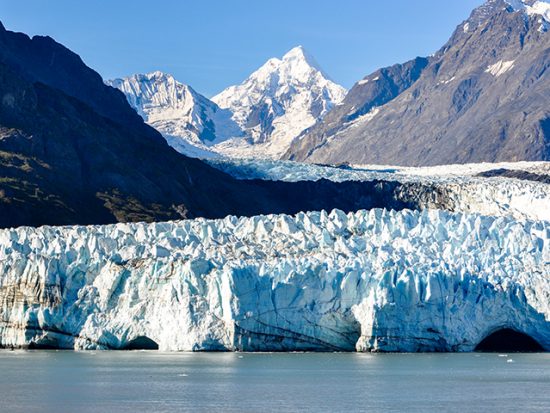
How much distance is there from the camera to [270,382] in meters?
42.0

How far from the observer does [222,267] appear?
5078 centimetres

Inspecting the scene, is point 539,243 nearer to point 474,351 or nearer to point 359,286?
point 474,351

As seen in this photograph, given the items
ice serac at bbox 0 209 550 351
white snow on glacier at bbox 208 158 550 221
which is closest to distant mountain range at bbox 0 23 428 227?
white snow on glacier at bbox 208 158 550 221

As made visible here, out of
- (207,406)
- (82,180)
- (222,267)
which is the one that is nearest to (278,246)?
(222,267)

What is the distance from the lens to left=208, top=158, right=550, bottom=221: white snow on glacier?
93625 millimetres

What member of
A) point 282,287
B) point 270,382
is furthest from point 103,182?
point 270,382

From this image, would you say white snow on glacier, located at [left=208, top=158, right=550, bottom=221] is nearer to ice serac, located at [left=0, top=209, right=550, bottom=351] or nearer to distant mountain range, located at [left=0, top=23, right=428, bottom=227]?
distant mountain range, located at [left=0, top=23, right=428, bottom=227]

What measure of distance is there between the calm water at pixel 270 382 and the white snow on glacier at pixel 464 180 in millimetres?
40539

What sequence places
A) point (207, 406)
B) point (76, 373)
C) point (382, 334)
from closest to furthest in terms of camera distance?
point (207, 406)
point (76, 373)
point (382, 334)

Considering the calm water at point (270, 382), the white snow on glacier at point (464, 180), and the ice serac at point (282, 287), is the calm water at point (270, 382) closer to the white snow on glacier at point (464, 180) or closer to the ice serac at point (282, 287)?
the ice serac at point (282, 287)

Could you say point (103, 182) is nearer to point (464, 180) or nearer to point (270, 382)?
point (464, 180)

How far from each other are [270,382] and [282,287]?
27.5 feet

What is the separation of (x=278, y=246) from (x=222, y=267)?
5.20m

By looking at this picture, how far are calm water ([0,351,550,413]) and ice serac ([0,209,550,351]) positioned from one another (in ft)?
3.55
